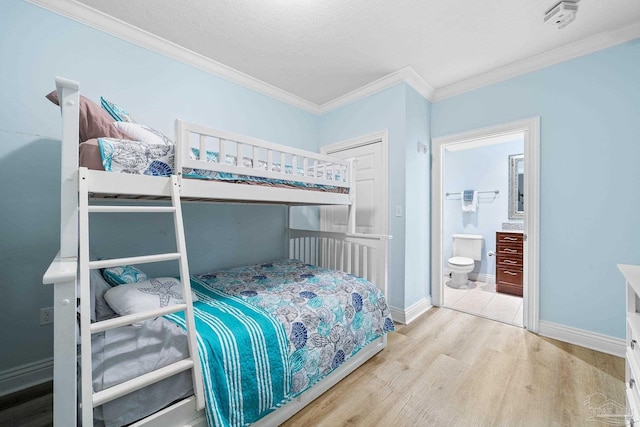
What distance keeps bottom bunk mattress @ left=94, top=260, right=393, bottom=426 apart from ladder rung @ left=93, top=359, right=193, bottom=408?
53 millimetres

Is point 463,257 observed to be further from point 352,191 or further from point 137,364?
point 137,364

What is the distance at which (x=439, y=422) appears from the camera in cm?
138

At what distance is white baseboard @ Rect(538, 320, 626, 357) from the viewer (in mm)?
1982

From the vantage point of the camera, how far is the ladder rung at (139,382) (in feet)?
2.89

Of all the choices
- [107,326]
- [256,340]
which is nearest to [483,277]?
[256,340]

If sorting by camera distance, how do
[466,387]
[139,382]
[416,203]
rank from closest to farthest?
[139,382] < [466,387] < [416,203]

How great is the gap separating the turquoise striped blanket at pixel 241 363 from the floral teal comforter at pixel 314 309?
0.09 m

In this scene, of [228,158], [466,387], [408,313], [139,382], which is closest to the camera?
[139,382]

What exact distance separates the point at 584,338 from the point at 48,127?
4.45 meters

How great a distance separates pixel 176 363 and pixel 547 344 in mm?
2844

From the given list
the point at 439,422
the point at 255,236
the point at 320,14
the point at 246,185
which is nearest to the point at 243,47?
the point at 320,14

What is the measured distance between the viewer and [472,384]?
1.68 meters

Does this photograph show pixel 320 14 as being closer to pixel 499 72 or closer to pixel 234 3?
pixel 234 3

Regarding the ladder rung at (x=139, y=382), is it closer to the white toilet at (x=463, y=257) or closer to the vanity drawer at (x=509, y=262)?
the white toilet at (x=463, y=257)
